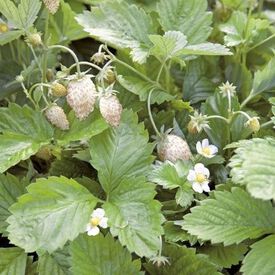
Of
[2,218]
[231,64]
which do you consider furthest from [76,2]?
[2,218]

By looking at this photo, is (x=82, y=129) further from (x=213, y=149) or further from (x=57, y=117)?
(x=213, y=149)

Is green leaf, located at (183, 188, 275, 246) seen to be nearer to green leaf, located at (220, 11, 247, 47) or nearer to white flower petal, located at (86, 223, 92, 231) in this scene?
white flower petal, located at (86, 223, 92, 231)

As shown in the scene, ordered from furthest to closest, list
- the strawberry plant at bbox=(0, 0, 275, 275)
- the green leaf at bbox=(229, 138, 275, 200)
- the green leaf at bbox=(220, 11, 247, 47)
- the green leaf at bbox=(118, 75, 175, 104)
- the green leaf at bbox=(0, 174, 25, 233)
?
the green leaf at bbox=(220, 11, 247, 47), the green leaf at bbox=(118, 75, 175, 104), the green leaf at bbox=(0, 174, 25, 233), the strawberry plant at bbox=(0, 0, 275, 275), the green leaf at bbox=(229, 138, 275, 200)

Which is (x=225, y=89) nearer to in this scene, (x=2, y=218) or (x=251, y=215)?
(x=251, y=215)

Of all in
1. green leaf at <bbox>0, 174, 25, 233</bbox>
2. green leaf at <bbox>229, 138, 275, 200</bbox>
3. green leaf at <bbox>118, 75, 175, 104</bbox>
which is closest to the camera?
green leaf at <bbox>229, 138, 275, 200</bbox>

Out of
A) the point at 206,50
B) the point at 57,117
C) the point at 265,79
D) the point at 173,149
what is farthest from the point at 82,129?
the point at 265,79

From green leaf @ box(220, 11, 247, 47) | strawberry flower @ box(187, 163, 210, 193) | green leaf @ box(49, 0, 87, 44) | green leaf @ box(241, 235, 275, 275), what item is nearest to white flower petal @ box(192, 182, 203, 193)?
strawberry flower @ box(187, 163, 210, 193)

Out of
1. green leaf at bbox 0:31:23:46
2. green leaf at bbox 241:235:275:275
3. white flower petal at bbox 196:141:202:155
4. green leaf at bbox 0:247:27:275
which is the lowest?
green leaf at bbox 0:247:27:275

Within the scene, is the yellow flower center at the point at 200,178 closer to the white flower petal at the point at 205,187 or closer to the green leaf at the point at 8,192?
the white flower petal at the point at 205,187

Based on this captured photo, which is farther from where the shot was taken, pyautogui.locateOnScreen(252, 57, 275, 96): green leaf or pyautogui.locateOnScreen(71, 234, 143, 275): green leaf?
pyautogui.locateOnScreen(252, 57, 275, 96): green leaf
